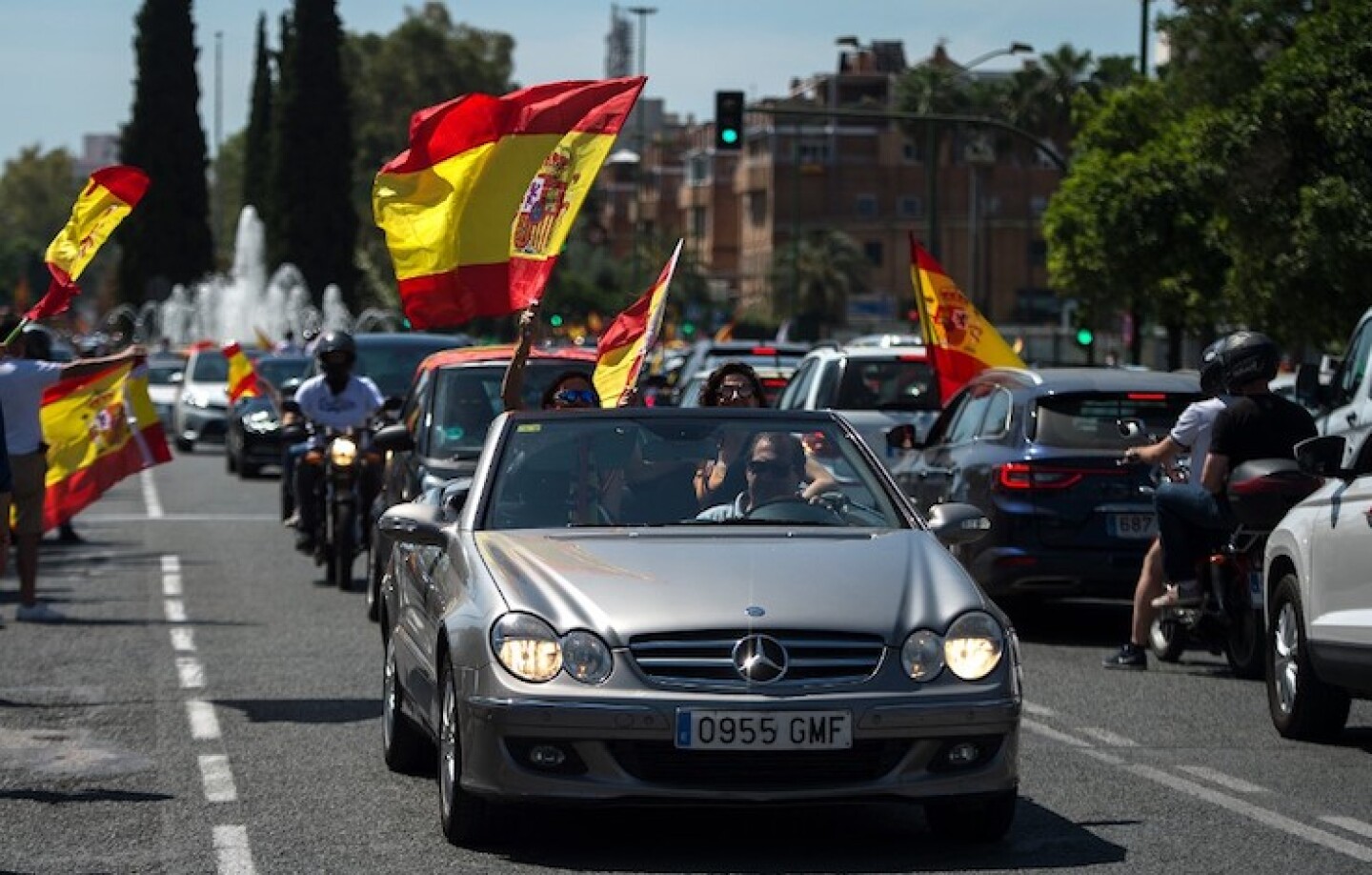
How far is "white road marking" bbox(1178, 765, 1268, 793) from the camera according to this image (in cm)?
1056

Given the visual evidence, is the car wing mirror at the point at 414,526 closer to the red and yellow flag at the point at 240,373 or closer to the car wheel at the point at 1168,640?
the car wheel at the point at 1168,640

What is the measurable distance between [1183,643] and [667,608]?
7.34 m

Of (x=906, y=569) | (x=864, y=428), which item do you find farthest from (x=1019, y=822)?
(x=864, y=428)

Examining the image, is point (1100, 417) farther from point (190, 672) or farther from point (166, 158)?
point (166, 158)

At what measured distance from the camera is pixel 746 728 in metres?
8.44

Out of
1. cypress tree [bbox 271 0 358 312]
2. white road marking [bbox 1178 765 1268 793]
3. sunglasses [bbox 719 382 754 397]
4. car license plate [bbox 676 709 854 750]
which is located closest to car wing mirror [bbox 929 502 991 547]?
car license plate [bbox 676 709 854 750]

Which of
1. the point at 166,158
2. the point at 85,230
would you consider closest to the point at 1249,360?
the point at 85,230

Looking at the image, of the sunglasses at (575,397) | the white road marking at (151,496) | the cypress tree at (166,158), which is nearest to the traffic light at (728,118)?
the white road marking at (151,496)

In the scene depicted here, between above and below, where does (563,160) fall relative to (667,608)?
above

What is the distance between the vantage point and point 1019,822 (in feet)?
31.7

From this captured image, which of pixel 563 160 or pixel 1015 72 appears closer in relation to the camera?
pixel 563 160

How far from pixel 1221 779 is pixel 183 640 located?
7.44 metres

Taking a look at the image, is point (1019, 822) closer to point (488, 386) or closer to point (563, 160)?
point (563, 160)

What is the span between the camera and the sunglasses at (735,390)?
12.9 meters
